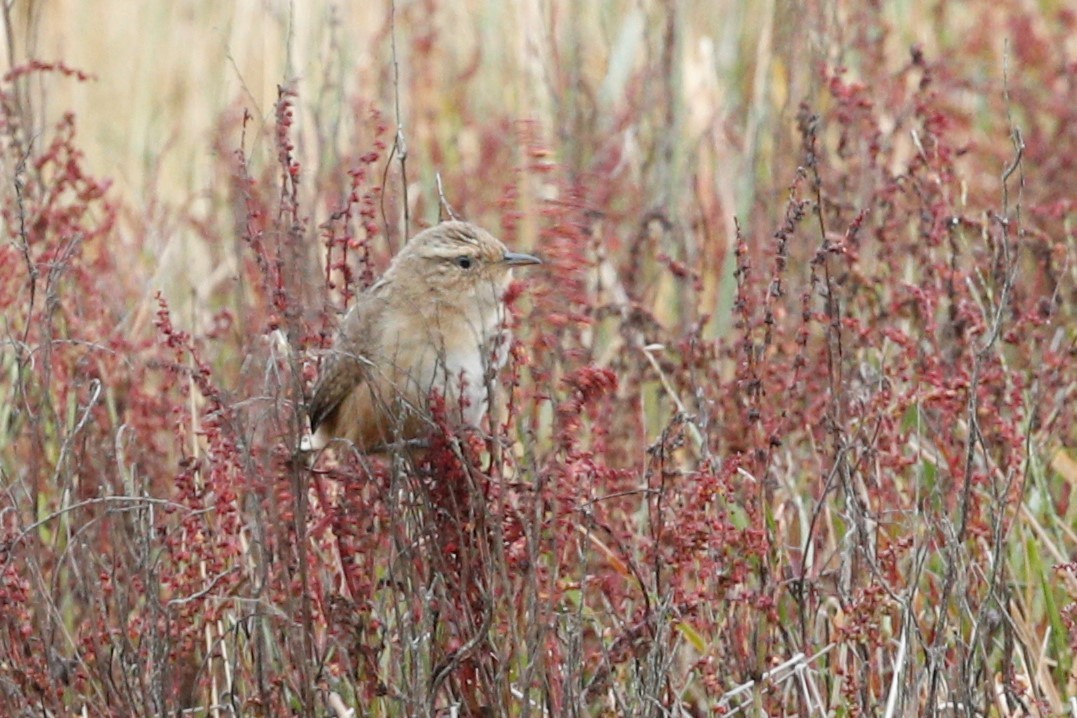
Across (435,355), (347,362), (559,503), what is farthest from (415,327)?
(559,503)

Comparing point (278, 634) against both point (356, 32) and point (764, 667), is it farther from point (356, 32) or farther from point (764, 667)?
point (356, 32)

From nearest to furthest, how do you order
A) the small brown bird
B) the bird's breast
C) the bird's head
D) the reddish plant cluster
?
the reddish plant cluster → the bird's breast → the small brown bird → the bird's head

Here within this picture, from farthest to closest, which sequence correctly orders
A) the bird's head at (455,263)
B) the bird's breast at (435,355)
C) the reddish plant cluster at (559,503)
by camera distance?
the bird's head at (455,263) → the bird's breast at (435,355) → the reddish plant cluster at (559,503)

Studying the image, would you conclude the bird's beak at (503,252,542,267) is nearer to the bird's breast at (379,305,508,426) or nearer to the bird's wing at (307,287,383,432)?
the bird's breast at (379,305,508,426)

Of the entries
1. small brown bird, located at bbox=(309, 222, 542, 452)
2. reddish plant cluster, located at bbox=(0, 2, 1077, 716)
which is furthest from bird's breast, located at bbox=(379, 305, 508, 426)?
reddish plant cluster, located at bbox=(0, 2, 1077, 716)

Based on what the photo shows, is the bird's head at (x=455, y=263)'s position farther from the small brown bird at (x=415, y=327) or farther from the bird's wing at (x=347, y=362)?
the bird's wing at (x=347, y=362)

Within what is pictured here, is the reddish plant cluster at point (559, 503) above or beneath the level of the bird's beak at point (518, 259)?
beneath

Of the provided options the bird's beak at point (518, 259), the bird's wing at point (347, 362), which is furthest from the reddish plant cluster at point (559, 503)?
the bird's beak at point (518, 259)

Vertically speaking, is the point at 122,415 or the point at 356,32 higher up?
the point at 356,32

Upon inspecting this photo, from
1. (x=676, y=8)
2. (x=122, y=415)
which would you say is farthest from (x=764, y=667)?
(x=676, y=8)

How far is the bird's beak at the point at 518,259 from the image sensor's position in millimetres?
4027

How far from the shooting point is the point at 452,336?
4.00m

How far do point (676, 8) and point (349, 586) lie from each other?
323cm

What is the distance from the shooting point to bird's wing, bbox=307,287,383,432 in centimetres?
373
